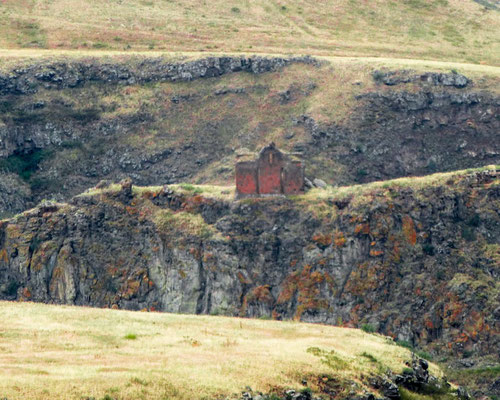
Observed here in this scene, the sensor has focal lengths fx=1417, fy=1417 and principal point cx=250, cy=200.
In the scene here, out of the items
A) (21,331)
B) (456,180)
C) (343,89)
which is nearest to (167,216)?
(456,180)

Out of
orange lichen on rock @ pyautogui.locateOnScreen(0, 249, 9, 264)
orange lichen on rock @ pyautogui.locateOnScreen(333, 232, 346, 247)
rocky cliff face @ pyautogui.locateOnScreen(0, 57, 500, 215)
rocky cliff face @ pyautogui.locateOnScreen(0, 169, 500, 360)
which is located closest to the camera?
rocky cliff face @ pyautogui.locateOnScreen(0, 169, 500, 360)

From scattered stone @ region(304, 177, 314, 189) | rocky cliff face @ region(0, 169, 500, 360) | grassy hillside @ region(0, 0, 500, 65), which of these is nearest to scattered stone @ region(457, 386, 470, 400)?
rocky cliff face @ region(0, 169, 500, 360)

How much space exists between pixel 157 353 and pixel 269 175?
187 ft

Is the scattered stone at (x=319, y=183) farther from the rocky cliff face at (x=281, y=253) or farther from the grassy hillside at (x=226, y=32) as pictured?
the grassy hillside at (x=226, y=32)

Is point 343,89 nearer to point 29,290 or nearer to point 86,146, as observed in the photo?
point 86,146

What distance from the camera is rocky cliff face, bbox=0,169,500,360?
120750 millimetres

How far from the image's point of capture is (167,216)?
434 ft

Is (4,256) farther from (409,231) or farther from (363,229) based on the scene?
(409,231)

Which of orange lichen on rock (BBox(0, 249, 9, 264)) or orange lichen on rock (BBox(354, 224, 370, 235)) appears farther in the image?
orange lichen on rock (BBox(0, 249, 9, 264))

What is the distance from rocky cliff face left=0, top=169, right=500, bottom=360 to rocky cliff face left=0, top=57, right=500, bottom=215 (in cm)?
1718

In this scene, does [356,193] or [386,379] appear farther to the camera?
[356,193]

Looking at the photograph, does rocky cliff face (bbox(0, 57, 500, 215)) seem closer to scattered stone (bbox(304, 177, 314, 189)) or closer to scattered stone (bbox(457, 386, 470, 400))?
scattered stone (bbox(304, 177, 314, 189))

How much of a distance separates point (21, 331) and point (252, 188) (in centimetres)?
5400

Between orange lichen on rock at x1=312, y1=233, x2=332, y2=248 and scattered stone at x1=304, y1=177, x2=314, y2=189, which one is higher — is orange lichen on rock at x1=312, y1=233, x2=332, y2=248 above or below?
below
